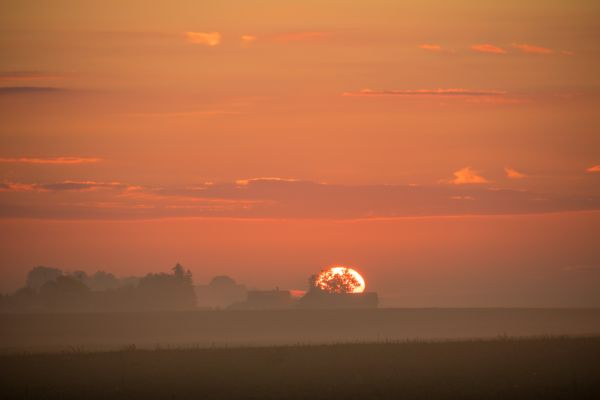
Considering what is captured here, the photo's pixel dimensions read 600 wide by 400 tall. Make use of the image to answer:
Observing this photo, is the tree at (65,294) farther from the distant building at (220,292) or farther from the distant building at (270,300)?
the distant building at (220,292)

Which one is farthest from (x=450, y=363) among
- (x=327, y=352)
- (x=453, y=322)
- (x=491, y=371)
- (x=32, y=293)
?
(x=32, y=293)

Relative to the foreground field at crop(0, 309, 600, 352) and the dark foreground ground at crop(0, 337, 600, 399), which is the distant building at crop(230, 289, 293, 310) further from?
the dark foreground ground at crop(0, 337, 600, 399)

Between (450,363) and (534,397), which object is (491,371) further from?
(534,397)

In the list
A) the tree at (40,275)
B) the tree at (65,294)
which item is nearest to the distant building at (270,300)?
the tree at (65,294)

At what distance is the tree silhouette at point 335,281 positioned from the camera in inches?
4781

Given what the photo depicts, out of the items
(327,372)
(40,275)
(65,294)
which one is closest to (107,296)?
(65,294)

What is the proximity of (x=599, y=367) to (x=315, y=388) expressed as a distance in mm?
13499

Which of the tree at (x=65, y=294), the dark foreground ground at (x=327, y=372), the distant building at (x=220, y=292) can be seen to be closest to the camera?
the dark foreground ground at (x=327, y=372)

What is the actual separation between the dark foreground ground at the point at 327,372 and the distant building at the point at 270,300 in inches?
3295

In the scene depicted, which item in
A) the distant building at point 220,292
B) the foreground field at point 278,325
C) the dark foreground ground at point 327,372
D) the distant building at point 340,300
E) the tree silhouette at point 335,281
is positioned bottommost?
the dark foreground ground at point 327,372

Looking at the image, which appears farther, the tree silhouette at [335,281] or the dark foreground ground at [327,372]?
the tree silhouette at [335,281]

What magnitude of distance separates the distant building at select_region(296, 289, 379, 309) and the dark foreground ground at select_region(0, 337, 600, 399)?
7065 centimetres

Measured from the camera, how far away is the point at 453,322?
10262cm

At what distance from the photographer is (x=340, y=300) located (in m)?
121
